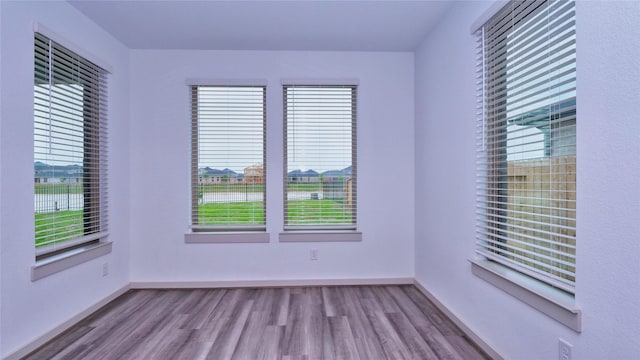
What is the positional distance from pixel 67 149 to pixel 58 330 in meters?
1.33

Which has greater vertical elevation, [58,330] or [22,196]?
[22,196]

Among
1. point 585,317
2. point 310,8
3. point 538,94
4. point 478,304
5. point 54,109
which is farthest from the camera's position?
point 310,8

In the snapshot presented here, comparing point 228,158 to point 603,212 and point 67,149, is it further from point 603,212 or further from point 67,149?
point 603,212

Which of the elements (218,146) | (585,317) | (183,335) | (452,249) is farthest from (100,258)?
(585,317)

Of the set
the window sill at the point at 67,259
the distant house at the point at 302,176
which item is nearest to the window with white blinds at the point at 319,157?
the distant house at the point at 302,176

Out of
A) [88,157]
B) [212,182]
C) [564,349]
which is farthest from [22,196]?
[564,349]

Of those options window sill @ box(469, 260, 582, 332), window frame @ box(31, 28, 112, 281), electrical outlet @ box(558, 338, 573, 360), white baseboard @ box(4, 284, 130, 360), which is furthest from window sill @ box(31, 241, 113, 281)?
electrical outlet @ box(558, 338, 573, 360)

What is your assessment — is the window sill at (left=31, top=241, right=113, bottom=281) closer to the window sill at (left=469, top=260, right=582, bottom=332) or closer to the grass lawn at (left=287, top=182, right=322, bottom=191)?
the grass lawn at (left=287, top=182, right=322, bottom=191)

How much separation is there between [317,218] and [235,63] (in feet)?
6.03

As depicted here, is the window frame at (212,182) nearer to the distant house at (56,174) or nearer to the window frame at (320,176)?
the window frame at (320,176)

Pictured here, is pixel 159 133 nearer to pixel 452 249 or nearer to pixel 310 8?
pixel 310 8

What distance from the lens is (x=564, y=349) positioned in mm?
1405

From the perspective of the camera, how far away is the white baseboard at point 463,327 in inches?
75.3

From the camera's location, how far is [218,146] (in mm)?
3215
